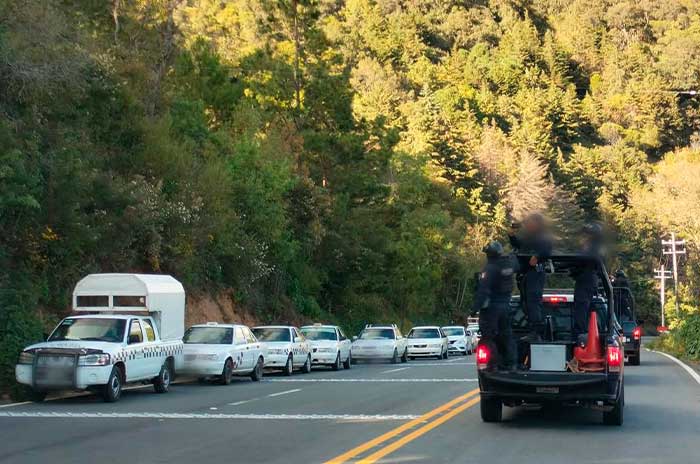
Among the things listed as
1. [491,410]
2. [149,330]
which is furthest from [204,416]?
[149,330]

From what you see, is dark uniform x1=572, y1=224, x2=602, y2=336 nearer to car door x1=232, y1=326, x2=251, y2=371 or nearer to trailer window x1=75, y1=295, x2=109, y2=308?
car door x1=232, y1=326, x2=251, y2=371

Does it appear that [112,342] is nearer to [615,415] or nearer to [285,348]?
[285,348]

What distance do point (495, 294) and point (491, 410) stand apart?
1.99 meters

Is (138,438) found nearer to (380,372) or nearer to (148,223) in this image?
(380,372)

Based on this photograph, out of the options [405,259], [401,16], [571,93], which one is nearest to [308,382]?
[405,259]

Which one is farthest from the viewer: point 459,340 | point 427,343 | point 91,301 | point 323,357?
point 459,340

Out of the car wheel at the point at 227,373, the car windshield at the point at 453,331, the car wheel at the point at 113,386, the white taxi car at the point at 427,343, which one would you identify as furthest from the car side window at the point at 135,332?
the car windshield at the point at 453,331

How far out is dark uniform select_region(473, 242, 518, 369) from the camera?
14422mm

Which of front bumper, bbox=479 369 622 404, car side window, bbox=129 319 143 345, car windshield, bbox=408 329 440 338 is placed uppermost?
car side window, bbox=129 319 143 345

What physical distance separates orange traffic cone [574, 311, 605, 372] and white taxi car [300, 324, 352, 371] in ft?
60.2

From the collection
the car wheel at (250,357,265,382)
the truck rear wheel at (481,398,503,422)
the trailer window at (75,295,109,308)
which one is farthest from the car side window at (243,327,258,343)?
the truck rear wheel at (481,398,503,422)

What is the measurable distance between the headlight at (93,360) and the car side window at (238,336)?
6.74 m

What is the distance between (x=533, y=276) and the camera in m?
15.6

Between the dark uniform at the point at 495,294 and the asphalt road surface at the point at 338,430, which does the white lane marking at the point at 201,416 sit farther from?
the dark uniform at the point at 495,294
